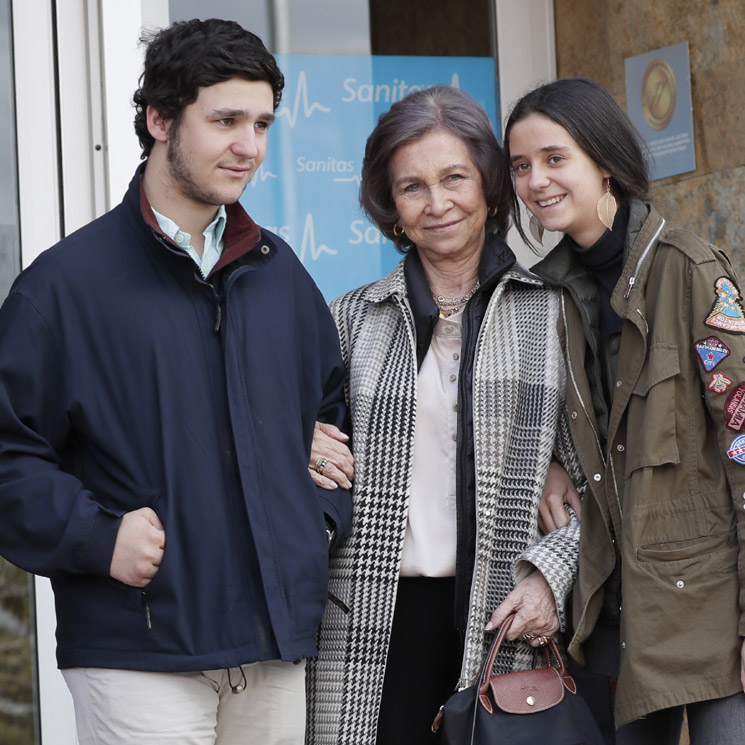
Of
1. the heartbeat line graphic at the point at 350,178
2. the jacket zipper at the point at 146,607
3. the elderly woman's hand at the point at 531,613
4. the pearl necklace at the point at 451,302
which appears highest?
the heartbeat line graphic at the point at 350,178

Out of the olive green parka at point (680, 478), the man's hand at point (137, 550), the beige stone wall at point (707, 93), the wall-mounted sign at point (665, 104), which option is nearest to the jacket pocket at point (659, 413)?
the olive green parka at point (680, 478)

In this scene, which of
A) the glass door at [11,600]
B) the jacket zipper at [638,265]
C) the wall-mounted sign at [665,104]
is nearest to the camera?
the jacket zipper at [638,265]

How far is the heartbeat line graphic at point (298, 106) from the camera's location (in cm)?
456

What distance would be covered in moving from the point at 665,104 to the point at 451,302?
1.71m

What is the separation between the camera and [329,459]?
116 inches

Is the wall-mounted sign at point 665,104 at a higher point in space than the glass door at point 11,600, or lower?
higher

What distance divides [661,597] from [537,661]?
0.42 m

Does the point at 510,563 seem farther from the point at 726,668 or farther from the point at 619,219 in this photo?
the point at 619,219

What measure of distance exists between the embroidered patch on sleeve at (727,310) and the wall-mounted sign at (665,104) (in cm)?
172

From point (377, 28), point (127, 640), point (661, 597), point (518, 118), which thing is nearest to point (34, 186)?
point (377, 28)

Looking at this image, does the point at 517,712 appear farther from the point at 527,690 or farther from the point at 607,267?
the point at 607,267

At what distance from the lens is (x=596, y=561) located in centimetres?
286

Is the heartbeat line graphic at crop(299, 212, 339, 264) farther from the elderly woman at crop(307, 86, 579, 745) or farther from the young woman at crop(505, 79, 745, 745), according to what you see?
the young woman at crop(505, 79, 745, 745)

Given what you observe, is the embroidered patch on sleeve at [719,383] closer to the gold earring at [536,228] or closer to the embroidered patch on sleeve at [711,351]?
the embroidered patch on sleeve at [711,351]
